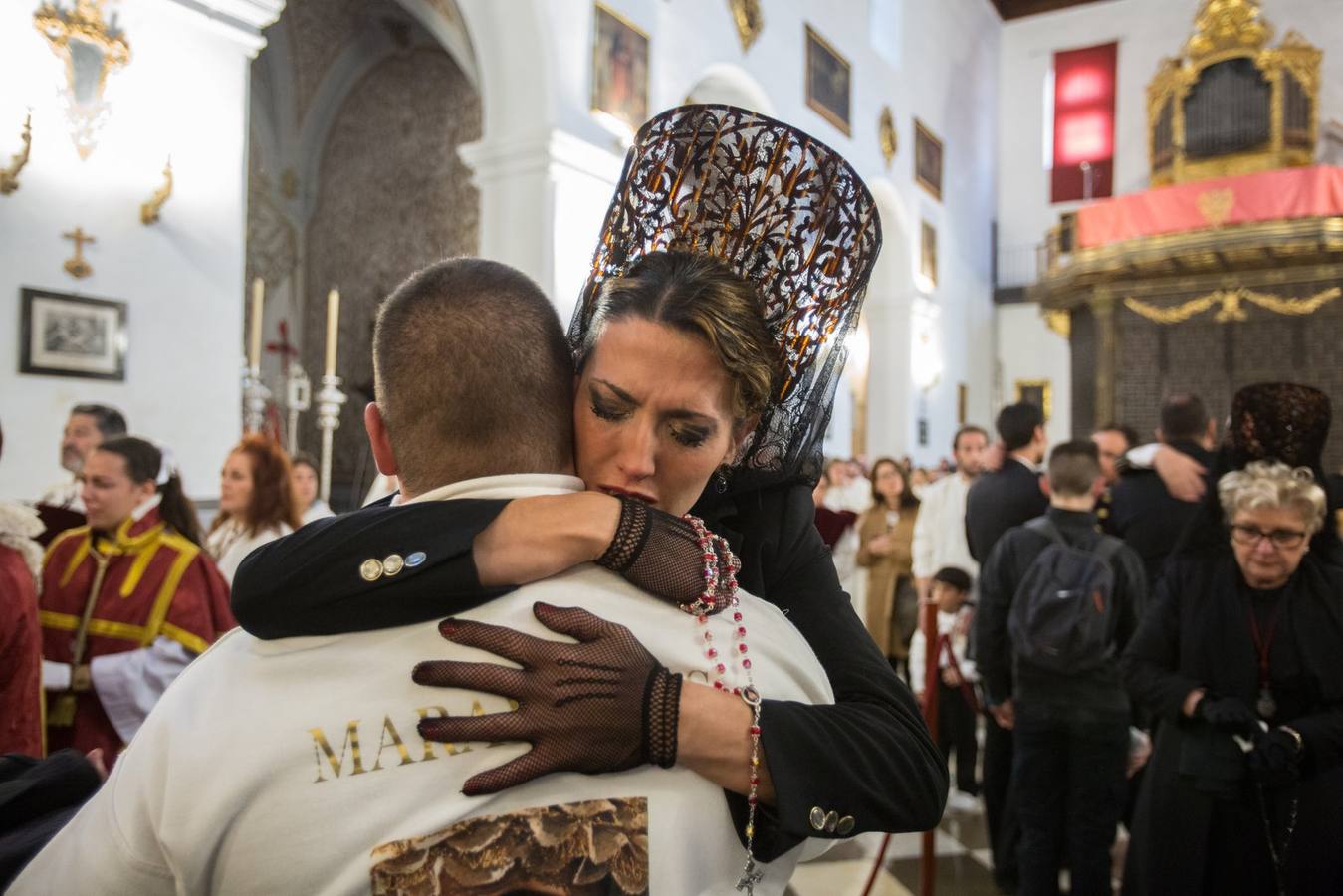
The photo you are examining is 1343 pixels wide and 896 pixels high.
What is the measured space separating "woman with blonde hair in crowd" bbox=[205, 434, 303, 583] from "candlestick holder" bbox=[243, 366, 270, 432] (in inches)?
89.9

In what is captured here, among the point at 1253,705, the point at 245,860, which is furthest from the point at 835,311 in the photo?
the point at 1253,705

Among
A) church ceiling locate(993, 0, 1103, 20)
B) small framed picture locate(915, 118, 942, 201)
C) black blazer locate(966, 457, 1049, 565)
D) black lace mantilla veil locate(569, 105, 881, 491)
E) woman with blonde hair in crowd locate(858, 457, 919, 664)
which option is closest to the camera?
black lace mantilla veil locate(569, 105, 881, 491)

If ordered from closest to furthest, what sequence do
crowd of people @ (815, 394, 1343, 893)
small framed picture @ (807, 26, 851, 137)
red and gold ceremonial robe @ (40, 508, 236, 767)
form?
crowd of people @ (815, 394, 1343, 893) < red and gold ceremonial robe @ (40, 508, 236, 767) < small framed picture @ (807, 26, 851, 137)

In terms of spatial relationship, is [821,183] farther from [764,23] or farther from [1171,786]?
[764,23]

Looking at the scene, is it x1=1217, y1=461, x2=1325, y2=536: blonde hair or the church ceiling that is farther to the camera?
the church ceiling

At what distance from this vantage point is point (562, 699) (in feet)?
3.14

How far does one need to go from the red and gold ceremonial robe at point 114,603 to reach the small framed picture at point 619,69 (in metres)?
5.88

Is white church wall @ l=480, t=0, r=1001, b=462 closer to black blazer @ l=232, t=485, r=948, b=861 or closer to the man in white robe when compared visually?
black blazer @ l=232, t=485, r=948, b=861

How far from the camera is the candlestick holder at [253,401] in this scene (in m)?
6.29

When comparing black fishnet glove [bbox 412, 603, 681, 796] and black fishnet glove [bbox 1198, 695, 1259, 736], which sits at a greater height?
black fishnet glove [bbox 412, 603, 681, 796]

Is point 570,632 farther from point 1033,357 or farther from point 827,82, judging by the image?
point 1033,357

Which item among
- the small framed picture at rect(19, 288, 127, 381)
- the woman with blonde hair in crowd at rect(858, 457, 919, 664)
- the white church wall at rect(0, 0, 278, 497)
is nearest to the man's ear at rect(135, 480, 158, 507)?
the white church wall at rect(0, 0, 278, 497)

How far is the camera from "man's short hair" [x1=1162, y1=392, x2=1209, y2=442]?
4395 mm

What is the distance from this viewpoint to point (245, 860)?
3.02ft
